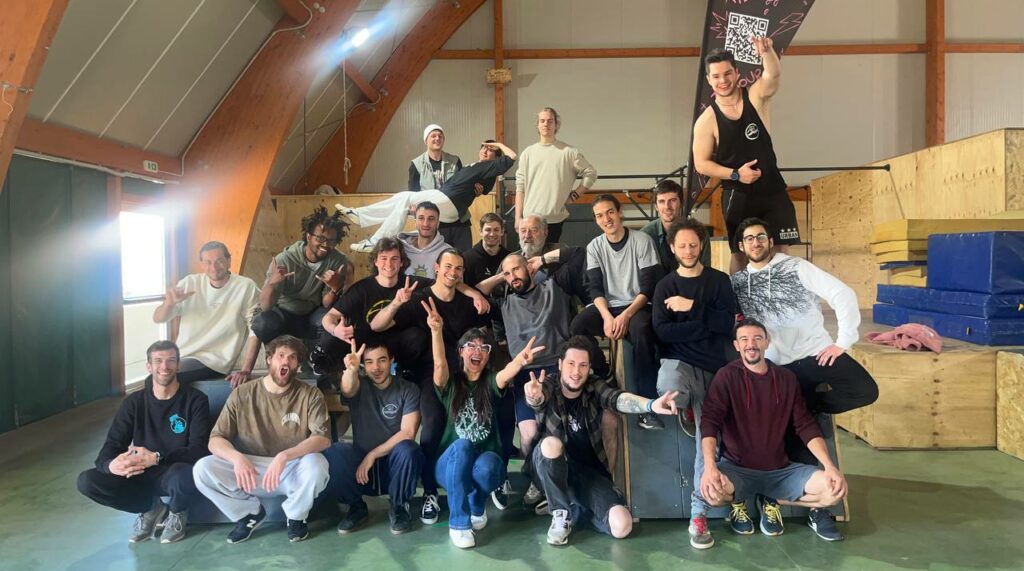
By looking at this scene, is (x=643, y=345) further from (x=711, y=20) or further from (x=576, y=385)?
(x=711, y=20)

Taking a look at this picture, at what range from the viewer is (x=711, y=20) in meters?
4.85

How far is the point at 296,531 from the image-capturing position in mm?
3020

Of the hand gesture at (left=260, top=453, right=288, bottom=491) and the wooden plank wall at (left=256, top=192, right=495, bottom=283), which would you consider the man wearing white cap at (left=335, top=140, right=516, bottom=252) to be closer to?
the hand gesture at (left=260, top=453, right=288, bottom=491)

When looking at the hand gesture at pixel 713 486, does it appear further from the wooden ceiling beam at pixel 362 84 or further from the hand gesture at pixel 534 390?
the wooden ceiling beam at pixel 362 84

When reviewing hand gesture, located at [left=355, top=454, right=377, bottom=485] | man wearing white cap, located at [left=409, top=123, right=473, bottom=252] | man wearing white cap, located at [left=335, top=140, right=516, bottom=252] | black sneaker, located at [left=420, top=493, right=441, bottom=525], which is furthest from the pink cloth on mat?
hand gesture, located at [left=355, top=454, right=377, bottom=485]

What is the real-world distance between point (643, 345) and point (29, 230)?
4838 millimetres

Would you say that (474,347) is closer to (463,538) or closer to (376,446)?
(376,446)

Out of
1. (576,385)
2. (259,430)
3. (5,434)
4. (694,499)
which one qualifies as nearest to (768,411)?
(694,499)

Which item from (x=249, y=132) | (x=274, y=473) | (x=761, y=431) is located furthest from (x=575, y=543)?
(x=249, y=132)

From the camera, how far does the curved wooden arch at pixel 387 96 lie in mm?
10016

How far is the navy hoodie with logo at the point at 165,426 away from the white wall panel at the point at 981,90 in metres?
11.5

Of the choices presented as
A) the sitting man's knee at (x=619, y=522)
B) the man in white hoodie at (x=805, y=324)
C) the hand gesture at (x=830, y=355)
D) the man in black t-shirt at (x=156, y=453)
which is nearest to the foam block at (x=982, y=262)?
the man in white hoodie at (x=805, y=324)

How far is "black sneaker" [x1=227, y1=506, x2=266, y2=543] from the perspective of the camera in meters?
3.01

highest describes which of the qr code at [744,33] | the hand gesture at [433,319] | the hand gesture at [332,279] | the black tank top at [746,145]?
the qr code at [744,33]
